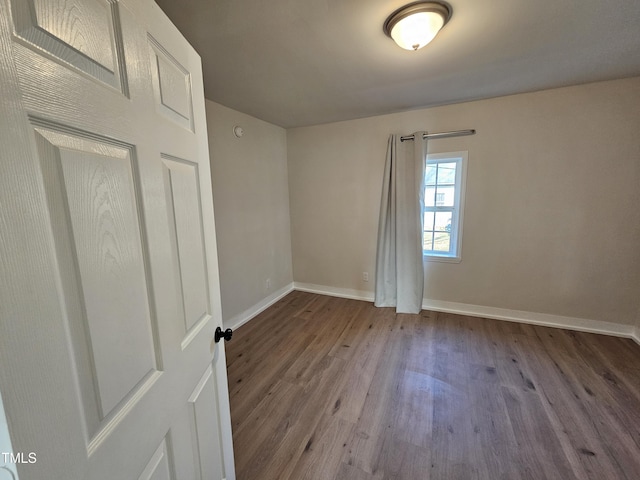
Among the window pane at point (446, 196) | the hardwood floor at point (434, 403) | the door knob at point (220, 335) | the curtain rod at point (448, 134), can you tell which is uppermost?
the curtain rod at point (448, 134)

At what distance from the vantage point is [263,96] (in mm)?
2305

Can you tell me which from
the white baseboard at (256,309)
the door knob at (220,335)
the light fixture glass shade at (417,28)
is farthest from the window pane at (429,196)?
the door knob at (220,335)

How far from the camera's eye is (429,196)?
2939mm

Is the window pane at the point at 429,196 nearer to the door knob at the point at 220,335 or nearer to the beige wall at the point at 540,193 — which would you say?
the beige wall at the point at 540,193

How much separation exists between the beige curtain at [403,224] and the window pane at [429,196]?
18 cm

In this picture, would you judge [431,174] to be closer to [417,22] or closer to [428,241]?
[428,241]

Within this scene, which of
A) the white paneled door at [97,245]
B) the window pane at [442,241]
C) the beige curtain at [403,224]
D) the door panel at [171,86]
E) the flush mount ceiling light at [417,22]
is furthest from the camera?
the window pane at [442,241]

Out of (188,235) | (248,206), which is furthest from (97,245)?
(248,206)

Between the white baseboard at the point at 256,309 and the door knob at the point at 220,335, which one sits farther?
the white baseboard at the point at 256,309

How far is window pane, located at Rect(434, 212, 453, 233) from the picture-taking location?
2897 millimetres

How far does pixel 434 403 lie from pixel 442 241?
1.84m

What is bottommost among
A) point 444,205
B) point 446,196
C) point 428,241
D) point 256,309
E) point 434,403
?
point 434,403

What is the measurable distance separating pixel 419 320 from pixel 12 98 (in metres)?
3.14

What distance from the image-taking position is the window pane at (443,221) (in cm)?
290
